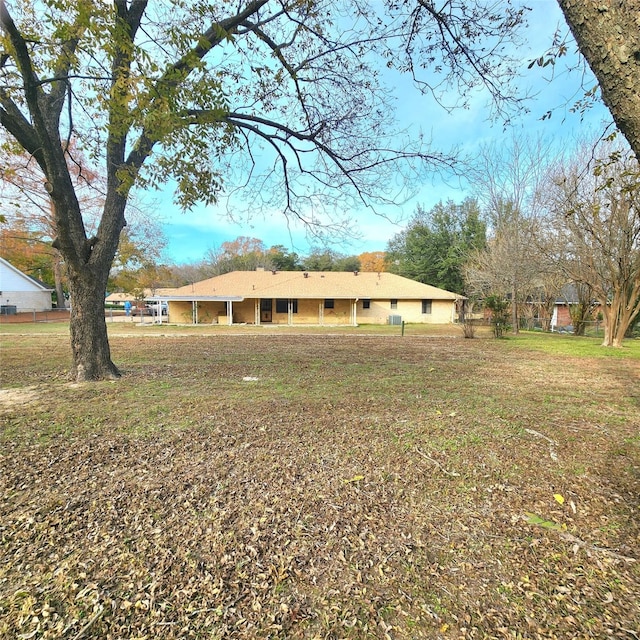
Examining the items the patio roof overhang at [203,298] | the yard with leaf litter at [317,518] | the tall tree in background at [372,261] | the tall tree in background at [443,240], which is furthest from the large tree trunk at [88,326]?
the tall tree in background at [372,261]

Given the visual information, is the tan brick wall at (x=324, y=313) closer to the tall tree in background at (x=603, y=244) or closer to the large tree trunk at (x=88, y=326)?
the tall tree in background at (x=603, y=244)

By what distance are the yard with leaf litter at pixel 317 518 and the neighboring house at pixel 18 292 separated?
33.1 m

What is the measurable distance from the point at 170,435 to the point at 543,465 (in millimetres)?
3829

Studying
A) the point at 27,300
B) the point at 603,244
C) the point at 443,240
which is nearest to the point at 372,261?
the point at 443,240

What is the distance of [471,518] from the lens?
238 cm

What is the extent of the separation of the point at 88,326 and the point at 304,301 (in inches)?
766

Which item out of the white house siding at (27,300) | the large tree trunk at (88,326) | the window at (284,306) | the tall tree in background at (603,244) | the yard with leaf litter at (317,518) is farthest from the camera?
the white house siding at (27,300)

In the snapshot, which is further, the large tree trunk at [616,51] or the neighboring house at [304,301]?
the neighboring house at [304,301]

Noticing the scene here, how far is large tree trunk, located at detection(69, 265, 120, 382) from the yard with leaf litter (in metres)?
1.12

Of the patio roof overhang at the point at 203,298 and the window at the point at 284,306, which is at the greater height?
the patio roof overhang at the point at 203,298

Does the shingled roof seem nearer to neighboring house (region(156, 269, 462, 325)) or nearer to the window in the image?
neighboring house (region(156, 269, 462, 325))

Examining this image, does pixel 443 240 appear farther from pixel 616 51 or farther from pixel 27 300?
pixel 27 300

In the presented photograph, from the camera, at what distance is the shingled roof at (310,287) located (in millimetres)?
24469

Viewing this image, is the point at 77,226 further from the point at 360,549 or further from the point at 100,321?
the point at 360,549
